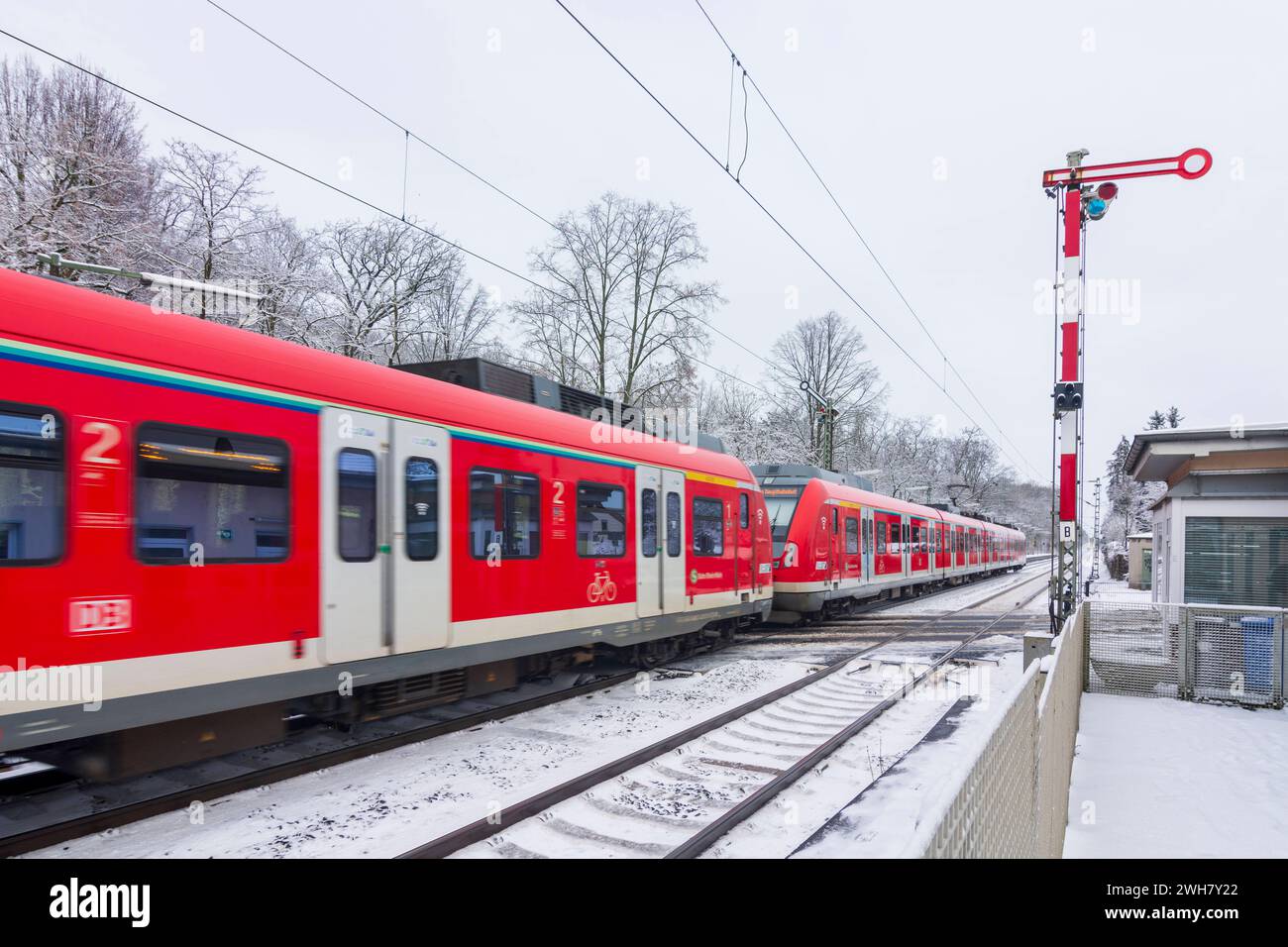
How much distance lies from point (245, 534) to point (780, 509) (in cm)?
1250

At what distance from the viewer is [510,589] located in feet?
27.0

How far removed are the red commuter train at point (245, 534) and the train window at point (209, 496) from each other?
1cm

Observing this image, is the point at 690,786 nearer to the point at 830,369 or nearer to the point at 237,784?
the point at 237,784

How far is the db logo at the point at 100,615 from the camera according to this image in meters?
4.75

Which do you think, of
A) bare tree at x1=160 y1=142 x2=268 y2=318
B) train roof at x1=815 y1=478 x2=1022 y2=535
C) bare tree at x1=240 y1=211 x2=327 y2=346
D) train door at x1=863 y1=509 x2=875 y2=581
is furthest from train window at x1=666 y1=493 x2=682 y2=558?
bare tree at x1=160 y1=142 x2=268 y2=318

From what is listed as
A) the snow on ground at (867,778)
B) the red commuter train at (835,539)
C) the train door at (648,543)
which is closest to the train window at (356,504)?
the snow on ground at (867,778)

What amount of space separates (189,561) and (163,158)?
21.1 m

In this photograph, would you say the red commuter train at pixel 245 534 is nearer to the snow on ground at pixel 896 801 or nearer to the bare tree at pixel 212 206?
the snow on ground at pixel 896 801

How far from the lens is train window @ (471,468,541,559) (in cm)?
782

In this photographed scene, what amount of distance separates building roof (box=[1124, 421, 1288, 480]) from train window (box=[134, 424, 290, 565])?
37.1 ft

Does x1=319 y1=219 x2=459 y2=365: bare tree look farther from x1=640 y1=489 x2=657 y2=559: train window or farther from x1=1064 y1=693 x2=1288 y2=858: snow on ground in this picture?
x1=1064 y1=693 x2=1288 y2=858: snow on ground

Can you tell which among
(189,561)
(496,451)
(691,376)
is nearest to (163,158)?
(691,376)

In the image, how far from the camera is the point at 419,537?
7.16m

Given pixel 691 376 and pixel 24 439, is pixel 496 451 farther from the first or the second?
pixel 691 376
